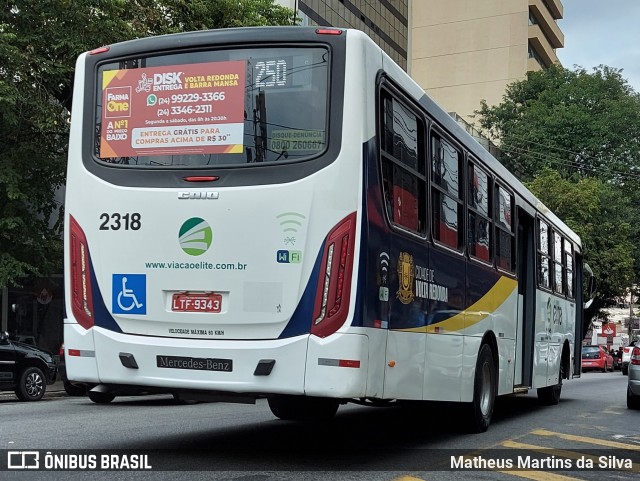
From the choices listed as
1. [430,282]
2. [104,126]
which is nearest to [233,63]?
[104,126]

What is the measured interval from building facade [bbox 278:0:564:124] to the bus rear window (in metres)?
54.3

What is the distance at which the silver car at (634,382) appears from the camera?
1527 cm

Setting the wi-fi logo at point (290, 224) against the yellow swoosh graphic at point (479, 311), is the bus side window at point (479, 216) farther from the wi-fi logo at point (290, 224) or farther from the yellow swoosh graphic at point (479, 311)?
the wi-fi logo at point (290, 224)

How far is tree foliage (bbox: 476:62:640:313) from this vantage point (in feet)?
136

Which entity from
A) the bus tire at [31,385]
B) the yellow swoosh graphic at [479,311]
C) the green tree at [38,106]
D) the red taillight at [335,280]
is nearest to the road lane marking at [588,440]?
the yellow swoosh graphic at [479,311]

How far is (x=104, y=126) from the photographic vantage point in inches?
303

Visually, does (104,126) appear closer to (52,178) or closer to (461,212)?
(461,212)

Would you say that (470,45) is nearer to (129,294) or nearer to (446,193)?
(446,193)

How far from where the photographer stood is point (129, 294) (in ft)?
23.8

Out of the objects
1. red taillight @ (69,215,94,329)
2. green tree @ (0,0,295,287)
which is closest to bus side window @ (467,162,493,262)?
red taillight @ (69,215,94,329)

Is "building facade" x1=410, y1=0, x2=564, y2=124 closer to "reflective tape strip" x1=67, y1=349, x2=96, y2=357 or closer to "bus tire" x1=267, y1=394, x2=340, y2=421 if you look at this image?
"bus tire" x1=267, y1=394, x2=340, y2=421

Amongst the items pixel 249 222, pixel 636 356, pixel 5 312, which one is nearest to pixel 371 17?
pixel 5 312

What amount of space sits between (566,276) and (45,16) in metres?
12.7

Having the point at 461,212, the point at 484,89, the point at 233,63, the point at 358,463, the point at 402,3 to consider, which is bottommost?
the point at 358,463
